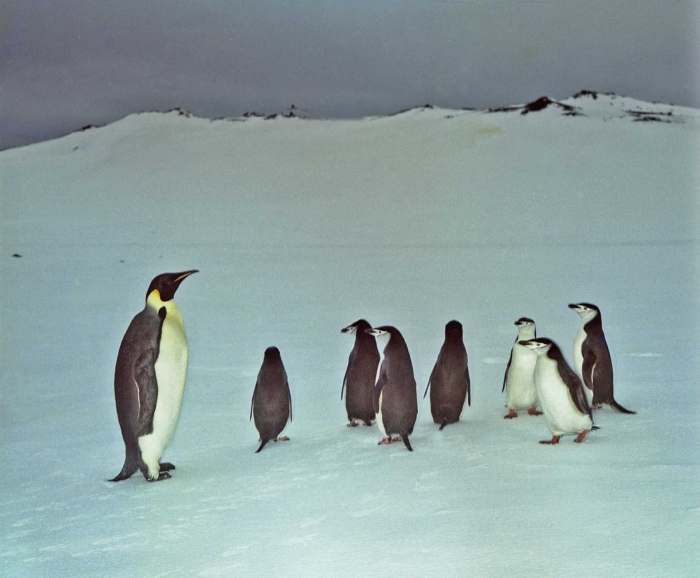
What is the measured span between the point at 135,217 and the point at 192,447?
967cm

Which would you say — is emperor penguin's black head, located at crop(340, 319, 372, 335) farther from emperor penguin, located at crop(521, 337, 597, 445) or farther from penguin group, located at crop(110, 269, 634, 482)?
emperor penguin, located at crop(521, 337, 597, 445)

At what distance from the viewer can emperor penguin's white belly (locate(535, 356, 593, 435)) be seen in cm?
296

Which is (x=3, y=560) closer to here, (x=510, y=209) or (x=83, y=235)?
(x=83, y=235)

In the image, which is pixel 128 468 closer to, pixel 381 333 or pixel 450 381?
pixel 381 333

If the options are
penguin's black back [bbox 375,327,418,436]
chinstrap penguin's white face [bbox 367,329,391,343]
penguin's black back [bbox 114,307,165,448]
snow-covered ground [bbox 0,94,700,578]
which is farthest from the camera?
chinstrap penguin's white face [bbox 367,329,391,343]

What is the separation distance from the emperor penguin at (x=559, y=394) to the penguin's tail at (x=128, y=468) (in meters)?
1.39

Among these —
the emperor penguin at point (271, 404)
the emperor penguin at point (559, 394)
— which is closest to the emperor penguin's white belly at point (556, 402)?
the emperor penguin at point (559, 394)

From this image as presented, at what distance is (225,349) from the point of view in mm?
5250

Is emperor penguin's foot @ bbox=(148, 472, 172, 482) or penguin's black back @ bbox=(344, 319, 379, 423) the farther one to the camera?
penguin's black back @ bbox=(344, 319, 379, 423)

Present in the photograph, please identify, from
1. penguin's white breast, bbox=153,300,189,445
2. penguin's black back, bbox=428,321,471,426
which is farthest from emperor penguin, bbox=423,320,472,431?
penguin's white breast, bbox=153,300,189,445

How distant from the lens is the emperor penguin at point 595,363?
11.4ft

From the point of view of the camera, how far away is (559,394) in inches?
116

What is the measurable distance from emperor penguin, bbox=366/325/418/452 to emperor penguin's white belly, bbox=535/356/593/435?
1.50 feet

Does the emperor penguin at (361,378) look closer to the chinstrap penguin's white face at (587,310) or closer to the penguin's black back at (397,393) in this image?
the penguin's black back at (397,393)
